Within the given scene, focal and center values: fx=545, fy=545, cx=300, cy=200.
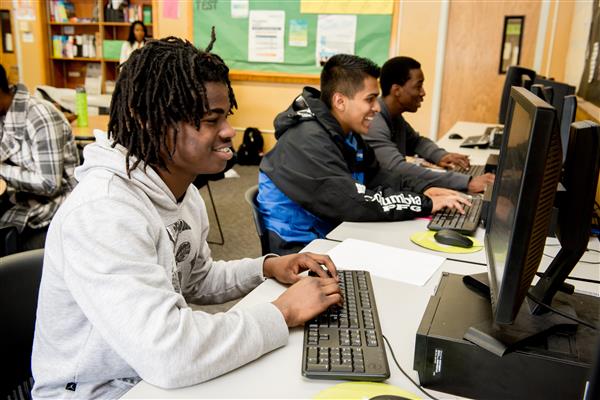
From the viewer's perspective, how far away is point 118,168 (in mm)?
992

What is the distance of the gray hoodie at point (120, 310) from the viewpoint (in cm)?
84

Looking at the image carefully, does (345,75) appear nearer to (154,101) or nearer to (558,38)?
(154,101)

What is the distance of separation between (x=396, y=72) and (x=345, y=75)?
0.98 m

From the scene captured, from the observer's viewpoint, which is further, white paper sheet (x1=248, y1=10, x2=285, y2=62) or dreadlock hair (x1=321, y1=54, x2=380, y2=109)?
white paper sheet (x1=248, y1=10, x2=285, y2=62)

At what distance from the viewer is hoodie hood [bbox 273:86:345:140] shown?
6.57 feet

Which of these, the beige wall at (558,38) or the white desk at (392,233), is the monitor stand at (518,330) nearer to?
the white desk at (392,233)

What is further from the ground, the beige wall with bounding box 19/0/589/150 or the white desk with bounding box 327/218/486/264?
the beige wall with bounding box 19/0/589/150

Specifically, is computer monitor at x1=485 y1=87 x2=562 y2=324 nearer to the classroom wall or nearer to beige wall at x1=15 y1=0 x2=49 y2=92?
the classroom wall

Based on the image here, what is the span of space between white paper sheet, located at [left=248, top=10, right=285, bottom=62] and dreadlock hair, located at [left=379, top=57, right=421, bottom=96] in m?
2.83

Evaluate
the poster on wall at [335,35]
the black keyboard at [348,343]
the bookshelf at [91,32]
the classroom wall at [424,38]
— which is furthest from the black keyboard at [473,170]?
the bookshelf at [91,32]

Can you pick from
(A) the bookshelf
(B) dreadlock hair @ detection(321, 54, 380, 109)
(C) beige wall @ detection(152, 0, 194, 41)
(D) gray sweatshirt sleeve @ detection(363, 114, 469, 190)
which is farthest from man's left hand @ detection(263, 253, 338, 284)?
(A) the bookshelf

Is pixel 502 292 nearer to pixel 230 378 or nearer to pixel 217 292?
pixel 230 378

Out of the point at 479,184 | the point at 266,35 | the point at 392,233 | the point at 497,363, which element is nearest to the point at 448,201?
the point at 392,233

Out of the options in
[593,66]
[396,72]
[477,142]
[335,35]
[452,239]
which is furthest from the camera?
[335,35]
